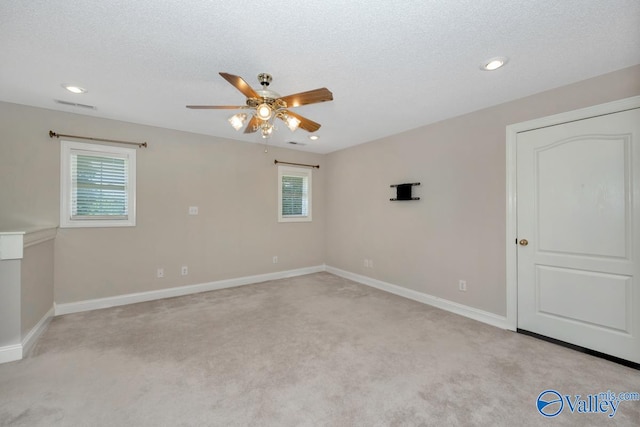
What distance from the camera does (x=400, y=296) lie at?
159 inches

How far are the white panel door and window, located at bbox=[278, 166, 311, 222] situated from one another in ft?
11.6

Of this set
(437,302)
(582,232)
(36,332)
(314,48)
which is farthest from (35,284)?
(582,232)

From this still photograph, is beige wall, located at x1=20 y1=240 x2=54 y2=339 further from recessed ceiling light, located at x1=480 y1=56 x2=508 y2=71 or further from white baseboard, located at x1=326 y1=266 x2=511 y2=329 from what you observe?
recessed ceiling light, located at x1=480 y1=56 x2=508 y2=71

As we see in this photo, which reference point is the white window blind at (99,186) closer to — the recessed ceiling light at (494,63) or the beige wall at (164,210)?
the beige wall at (164,210)

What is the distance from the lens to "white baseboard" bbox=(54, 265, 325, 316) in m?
3.35

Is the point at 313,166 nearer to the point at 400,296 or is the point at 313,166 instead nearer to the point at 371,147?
the point at 371,147

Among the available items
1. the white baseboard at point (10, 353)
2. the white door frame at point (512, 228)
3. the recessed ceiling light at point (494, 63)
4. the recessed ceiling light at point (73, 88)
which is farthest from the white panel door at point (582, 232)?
the white baseboard at point (10, 353)

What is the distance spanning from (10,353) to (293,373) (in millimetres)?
2442

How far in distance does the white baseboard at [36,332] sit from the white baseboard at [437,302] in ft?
13.6

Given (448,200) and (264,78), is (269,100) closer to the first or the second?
(264,78)

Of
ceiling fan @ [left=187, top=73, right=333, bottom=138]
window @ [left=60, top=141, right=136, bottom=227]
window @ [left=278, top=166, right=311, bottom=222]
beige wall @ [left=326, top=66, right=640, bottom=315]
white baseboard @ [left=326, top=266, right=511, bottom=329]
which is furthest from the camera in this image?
window @ [left=278, top=166, right=311, bottom=222]

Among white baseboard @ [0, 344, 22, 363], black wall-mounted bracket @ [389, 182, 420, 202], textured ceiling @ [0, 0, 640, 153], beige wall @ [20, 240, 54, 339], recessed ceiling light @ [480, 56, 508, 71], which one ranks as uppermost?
textured ceiling @ [0, 0, 640, 153]

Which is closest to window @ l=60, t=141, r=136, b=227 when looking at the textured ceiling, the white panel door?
the textured ceiling

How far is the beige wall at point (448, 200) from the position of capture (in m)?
2.80
